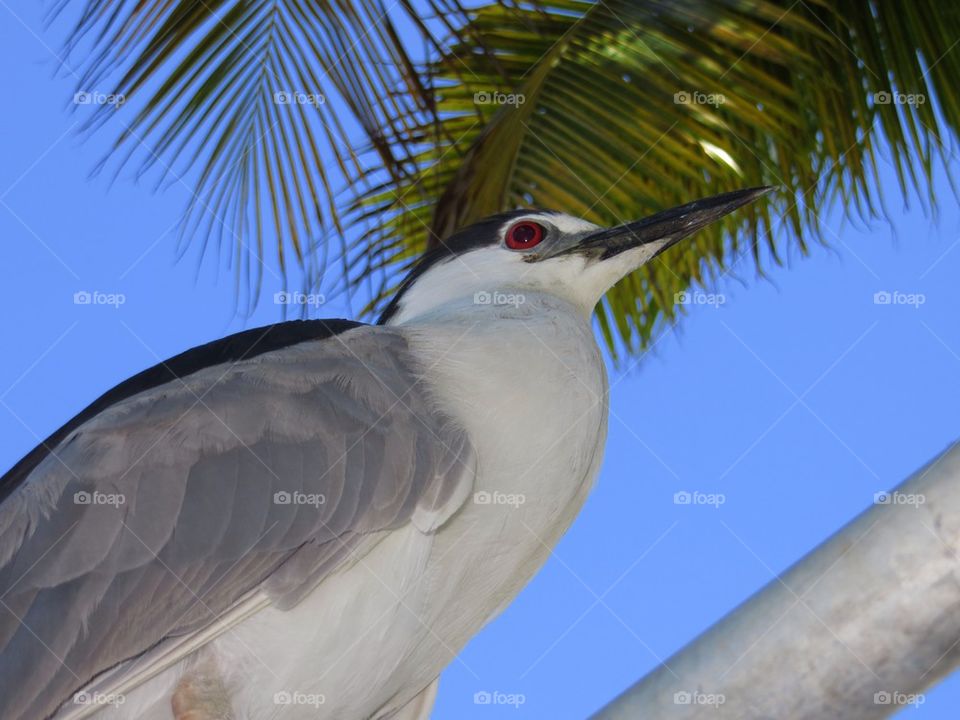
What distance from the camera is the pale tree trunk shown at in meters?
1.50

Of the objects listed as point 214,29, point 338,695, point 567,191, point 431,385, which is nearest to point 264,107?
point 214,29

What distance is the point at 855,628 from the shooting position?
60.1 inches

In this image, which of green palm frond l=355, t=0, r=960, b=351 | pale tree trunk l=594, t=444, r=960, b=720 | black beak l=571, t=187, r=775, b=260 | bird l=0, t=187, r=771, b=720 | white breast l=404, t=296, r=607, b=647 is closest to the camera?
pale tree trunk l=594, t=444, r=960, b=720

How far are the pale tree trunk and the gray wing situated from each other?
4.88 feet

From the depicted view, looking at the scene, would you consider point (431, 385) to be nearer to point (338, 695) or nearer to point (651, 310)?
point (338, 695)

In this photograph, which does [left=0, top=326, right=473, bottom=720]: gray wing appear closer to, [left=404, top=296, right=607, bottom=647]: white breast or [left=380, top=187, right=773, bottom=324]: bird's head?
[left=404, top=296, right=607, bottom=647]: white breast

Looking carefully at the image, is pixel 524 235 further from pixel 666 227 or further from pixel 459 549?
pixel 459 549

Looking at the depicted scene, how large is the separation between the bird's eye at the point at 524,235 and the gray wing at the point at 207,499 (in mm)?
659

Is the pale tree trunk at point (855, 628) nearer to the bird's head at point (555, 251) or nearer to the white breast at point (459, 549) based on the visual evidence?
the white breast at point (459, 549)

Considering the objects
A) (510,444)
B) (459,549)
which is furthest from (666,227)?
(459,549)

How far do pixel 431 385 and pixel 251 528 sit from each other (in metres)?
0.57

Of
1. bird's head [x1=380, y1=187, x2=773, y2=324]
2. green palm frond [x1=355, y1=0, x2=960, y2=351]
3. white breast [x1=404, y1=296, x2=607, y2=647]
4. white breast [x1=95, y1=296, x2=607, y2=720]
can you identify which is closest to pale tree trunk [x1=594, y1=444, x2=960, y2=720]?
white breast [x1=95, y1=296, x2=607, y2=720]

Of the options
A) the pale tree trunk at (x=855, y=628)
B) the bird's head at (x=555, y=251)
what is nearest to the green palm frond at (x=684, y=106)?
the bird's head at (x=555, y=251)

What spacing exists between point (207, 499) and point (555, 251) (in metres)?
1.34
